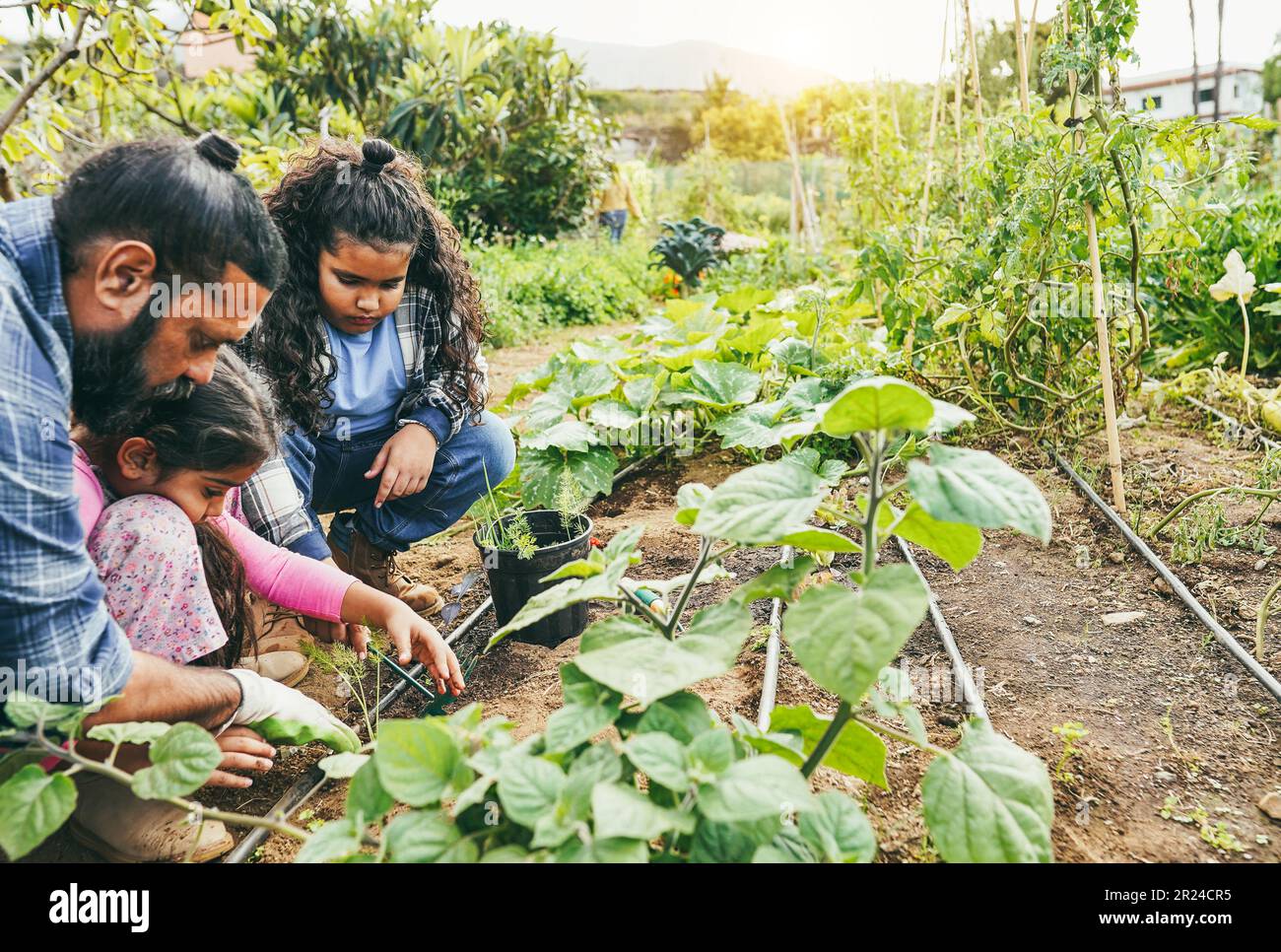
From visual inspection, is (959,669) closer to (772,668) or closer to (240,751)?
(772,668)

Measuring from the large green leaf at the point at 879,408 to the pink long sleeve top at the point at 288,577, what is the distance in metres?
1.09

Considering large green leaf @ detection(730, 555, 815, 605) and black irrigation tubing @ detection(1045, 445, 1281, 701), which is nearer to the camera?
large green leaf @ detection(730, 555, 815, 605)

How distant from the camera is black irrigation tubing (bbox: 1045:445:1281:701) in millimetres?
1706

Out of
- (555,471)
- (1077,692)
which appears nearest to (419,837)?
(1077,692)

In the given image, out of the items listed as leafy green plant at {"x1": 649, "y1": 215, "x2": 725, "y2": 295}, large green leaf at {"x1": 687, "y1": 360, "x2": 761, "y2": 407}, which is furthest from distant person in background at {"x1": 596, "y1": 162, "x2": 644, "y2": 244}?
large green leaf at {"x1": 687, "y1": 360, "x2": 761, "y2": 407}

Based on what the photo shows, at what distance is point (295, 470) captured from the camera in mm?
2088

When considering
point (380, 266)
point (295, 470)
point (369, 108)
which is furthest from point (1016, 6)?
point (369, 108)

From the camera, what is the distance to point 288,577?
5.55 feet

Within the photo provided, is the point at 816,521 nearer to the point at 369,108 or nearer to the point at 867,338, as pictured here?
the point at 867,338

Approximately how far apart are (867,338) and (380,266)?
2408 millimetres

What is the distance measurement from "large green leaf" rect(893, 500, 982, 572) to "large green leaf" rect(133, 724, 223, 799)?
0.80 metres

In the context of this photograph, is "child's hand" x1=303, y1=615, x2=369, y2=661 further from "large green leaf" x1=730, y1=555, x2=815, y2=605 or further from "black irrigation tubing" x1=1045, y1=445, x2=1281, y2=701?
"black irrigation tubing" x1=1045, y1=445, x2=1281, y2=701

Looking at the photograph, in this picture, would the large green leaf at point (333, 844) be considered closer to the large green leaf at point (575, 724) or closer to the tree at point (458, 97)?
the large green leaf at point (575, 724)

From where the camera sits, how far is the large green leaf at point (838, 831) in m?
0.87
